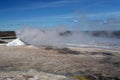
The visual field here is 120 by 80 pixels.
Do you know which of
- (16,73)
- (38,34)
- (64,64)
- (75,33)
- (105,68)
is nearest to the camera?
(16,73)

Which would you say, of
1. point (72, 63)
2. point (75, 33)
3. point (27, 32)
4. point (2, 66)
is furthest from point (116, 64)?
point (75, 33)

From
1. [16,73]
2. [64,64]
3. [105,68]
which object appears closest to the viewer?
[16,73]

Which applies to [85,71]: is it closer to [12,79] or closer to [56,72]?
[56,72]

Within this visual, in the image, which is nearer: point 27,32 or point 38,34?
point 27,32

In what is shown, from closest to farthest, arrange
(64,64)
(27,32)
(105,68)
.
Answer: (105,68)
(64,64)
(27,32)

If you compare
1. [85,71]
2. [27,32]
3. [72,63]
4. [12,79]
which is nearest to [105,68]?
[85,71]

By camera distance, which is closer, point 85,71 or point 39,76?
point 39,76

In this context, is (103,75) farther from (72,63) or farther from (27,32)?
(27,32)

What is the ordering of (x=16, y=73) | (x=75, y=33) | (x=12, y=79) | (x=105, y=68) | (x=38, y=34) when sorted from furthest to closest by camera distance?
(x=75, y=33) < (x=38, y=34) < (x=105, y=68) < (x=16, y=73) < (x=12, y=79)
